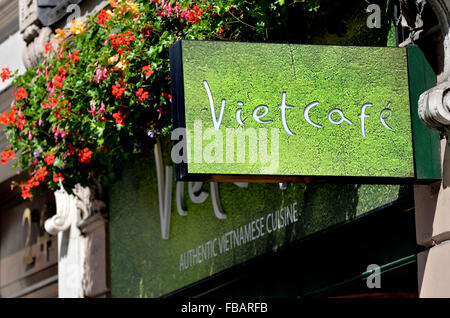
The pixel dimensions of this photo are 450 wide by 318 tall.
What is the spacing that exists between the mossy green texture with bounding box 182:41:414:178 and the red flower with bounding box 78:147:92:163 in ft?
10.3

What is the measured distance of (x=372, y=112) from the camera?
660 cm

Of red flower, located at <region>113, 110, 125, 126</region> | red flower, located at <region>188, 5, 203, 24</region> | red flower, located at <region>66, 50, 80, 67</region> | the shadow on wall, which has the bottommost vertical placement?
the shadow on wall

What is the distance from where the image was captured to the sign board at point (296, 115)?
6340mm

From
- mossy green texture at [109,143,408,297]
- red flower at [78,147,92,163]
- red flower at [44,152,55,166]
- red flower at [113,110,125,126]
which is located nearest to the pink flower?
red flower at [113,110,125,126]

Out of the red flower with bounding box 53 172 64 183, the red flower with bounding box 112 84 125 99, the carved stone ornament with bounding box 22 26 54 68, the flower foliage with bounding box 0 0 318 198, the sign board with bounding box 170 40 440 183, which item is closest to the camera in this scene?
the sign board with bounding box 170 40 440 183

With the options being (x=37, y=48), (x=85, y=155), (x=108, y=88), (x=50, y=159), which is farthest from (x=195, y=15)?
(x=37, y=48)

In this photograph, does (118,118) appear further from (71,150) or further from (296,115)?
(296,115)

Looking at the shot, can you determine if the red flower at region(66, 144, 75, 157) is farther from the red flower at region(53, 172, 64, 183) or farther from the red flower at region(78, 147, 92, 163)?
the red flower at region(53, 172, 64, 183)

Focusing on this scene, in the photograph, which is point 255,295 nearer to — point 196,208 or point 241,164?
point 196,208

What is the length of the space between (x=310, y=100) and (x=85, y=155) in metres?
3.35

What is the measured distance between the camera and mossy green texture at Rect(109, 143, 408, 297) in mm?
8188

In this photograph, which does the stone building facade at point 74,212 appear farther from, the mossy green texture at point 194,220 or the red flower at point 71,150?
the red flower at point 71,150

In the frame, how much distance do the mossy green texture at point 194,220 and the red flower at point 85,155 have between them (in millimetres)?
1116
